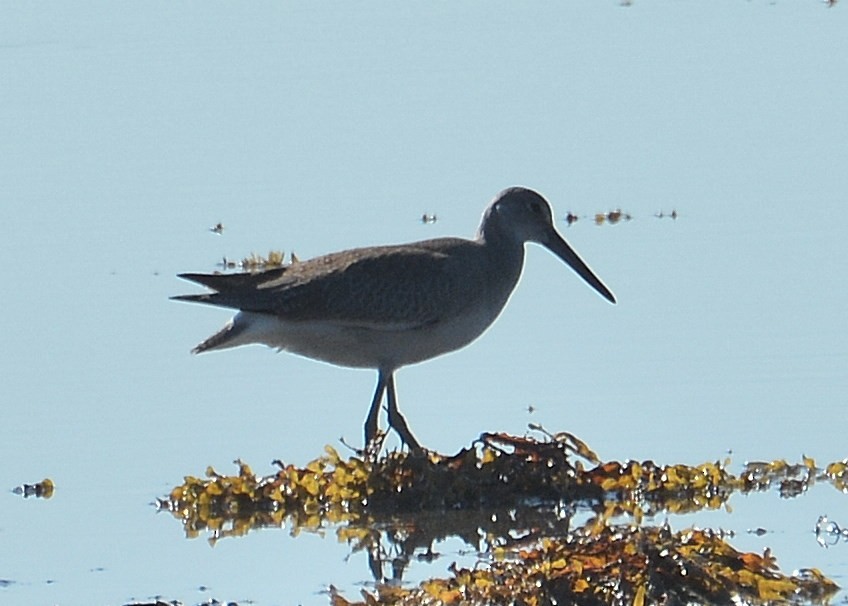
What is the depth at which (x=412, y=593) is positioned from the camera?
793 cm

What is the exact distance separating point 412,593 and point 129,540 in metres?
1.56

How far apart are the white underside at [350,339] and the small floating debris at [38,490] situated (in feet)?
3.36

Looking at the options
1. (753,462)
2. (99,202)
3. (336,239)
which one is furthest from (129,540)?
(99,202)

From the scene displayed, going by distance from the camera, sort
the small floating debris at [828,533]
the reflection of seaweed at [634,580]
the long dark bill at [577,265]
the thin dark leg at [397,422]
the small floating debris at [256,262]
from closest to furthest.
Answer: the reflection of seaweed at [634,580]
the small floating debris at [828,533]
the thin dark leg at [397,422]
the long dark bill at [577,265]
the small floating debris at [256,262]

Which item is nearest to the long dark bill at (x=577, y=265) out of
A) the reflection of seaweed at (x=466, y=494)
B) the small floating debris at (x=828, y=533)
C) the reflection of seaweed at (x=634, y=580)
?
the reflection of seaweed at (x=466, y=494)

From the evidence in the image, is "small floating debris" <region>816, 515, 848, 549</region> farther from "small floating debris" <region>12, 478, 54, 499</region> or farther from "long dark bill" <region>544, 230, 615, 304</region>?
"small floating debris" <region>12, 478, 54, 499</region>

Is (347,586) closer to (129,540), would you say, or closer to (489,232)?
(129,540)

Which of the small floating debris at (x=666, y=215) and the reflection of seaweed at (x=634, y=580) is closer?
the reflection of seaweed at (x=634, y=580)

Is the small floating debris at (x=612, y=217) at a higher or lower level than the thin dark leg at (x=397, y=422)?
higher

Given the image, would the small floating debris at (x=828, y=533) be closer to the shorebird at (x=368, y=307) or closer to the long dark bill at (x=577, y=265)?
the shorebird at (x=368, y=307)

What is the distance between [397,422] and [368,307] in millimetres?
537

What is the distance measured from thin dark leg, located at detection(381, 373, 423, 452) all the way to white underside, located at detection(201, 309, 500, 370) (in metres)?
0.08

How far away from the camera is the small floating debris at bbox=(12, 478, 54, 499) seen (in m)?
9.68

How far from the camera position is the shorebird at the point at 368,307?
10.4m
